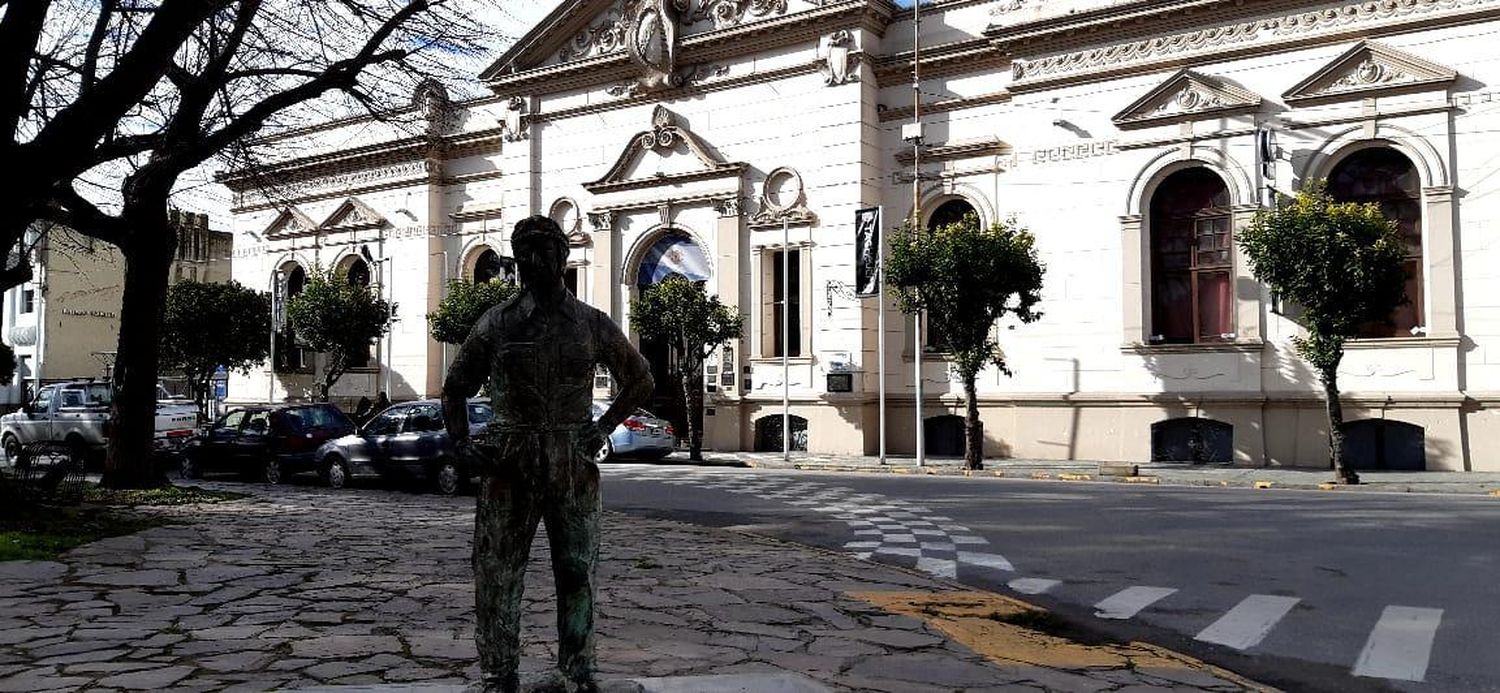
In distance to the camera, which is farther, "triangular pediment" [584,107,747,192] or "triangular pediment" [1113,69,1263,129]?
"triangular pediment" [584,107,747,192]

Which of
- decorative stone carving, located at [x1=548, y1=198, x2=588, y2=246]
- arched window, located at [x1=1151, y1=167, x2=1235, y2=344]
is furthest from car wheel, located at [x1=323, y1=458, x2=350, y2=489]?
arched window, located at [x1=1151, y1=167, x2=1235, y2=344]

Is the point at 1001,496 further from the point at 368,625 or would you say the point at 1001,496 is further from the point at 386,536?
the point at 368,625

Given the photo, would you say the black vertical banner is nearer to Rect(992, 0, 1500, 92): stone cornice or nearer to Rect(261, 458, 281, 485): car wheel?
Rect(992, 0, 1500, 92): stone cornice

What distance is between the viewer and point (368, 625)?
6402mm

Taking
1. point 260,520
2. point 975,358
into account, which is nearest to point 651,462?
point 975,358

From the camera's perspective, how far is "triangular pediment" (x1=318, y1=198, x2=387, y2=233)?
1344 inches

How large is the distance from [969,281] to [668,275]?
10.2 meters

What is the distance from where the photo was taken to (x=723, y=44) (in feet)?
88.7

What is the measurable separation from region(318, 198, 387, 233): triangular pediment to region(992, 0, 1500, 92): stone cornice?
65.6 ft

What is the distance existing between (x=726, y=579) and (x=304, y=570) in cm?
320

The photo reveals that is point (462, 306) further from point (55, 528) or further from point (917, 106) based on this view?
point (55, 528)

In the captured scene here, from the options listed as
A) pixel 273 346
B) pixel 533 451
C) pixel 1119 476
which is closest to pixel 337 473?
pixel 1119 476

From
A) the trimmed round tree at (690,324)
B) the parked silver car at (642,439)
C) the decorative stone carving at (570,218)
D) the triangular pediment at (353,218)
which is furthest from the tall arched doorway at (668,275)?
the triangular pediment at (353,218)

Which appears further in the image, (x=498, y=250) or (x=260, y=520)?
(x=498, y=250)
